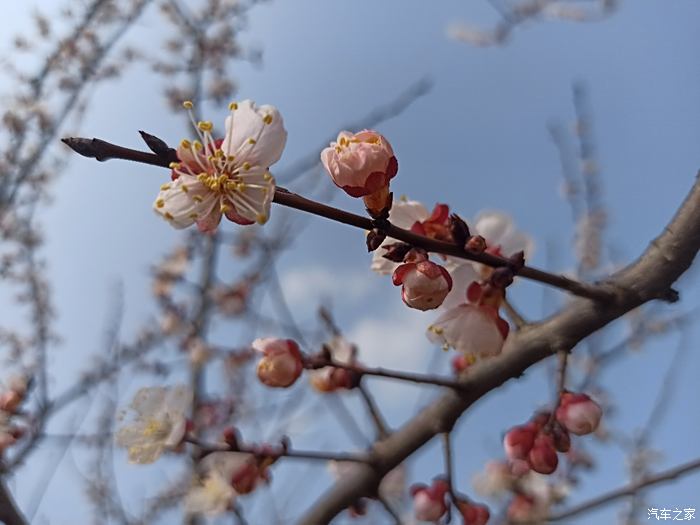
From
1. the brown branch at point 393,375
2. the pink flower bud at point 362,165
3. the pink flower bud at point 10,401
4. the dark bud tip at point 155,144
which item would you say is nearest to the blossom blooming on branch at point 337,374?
the brown branch at point 393,375

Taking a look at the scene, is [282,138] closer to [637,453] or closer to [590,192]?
[590,192]

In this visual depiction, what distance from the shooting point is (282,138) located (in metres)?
1.07

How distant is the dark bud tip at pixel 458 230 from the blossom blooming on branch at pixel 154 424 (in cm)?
105

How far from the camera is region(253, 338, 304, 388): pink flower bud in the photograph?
1444 millimetres

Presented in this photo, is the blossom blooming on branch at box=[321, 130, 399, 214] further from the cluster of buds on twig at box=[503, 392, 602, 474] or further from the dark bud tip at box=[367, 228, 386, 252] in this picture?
the cluster of buds on twig at box=[503, 392, 602, 474]

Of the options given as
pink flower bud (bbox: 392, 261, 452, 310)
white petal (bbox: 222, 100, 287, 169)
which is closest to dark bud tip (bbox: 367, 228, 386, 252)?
pink flower bud (bbox: 392, 261, 452, 310)

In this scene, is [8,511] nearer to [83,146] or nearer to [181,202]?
[181,202]

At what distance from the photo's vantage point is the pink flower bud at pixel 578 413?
4.17 feet

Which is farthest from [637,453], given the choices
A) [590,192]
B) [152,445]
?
[152,445]

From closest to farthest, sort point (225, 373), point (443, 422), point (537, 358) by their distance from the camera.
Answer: point (537, 358) < point (443, 422) < point (225, 373)

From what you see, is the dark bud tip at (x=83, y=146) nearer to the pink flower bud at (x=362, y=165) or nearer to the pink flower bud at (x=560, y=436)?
the pink flower bud at (x=362, y=165)

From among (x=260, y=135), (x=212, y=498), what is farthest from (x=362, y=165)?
(x=212, y=498)

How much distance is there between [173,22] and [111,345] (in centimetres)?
285

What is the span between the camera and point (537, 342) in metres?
1.27
